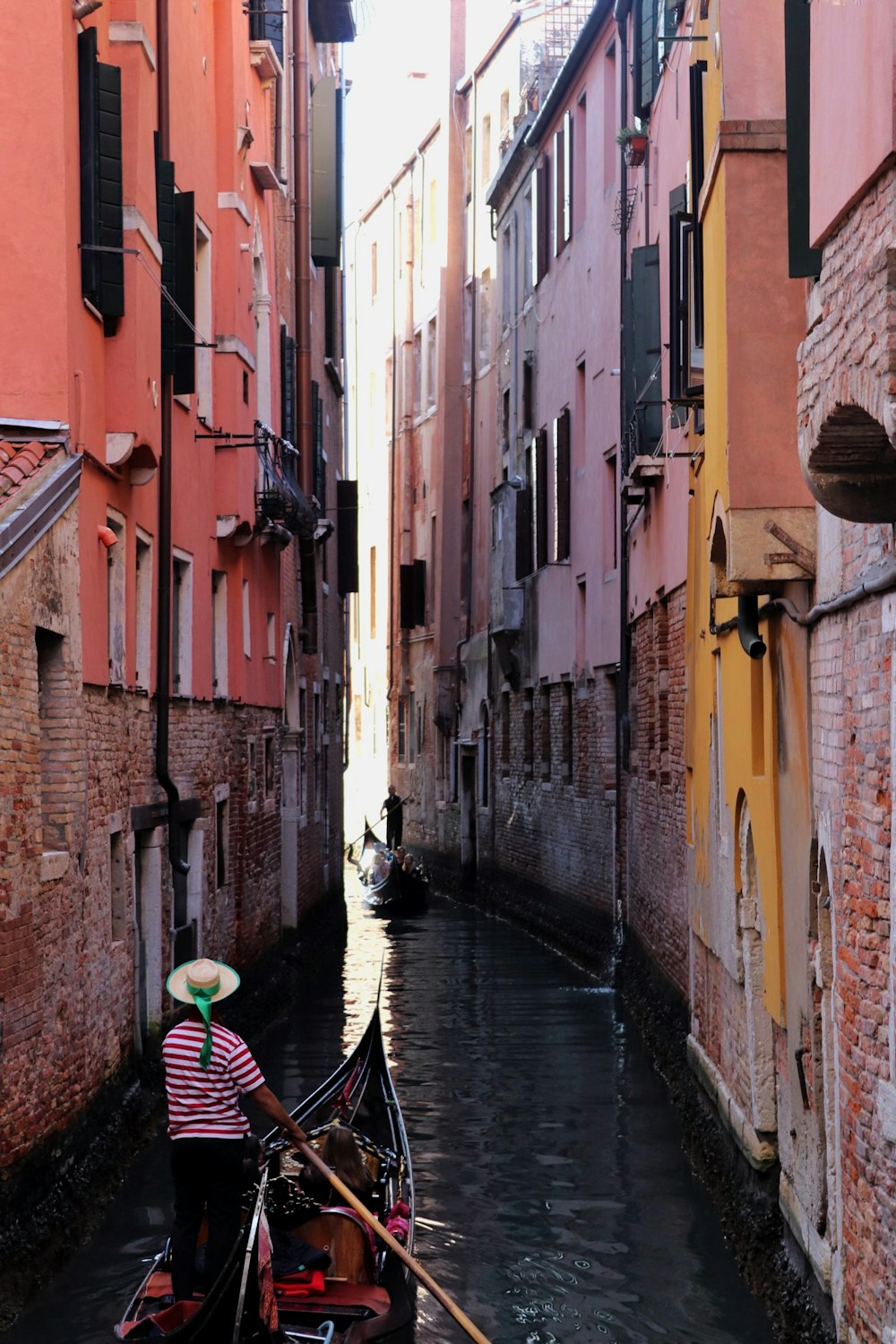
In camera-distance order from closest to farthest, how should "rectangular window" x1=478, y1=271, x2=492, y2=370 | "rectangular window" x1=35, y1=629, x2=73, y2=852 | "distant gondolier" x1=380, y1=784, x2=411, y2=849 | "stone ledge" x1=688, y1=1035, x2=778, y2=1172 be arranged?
"stone ledge" x1=688, y1=1035, x2=778, y2=1172 < "rectangular window" x1=35, y1=629, x2=73, y2=852 < "rectangular window" x1=478, y1=271, x2=492, y2=370 < "distant gondolier" x1=380, y1=784, x2=411, y2=849

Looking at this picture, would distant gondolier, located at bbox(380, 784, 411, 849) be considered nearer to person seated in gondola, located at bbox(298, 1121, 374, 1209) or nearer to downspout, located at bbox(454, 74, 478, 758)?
downspout, located at bbox(454, 74, 478, 758)

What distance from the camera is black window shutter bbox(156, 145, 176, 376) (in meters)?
11.0

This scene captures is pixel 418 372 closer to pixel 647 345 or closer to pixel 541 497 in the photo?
pixel 541 497

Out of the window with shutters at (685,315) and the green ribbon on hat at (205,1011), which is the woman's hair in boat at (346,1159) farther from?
the window with shutters at (685,315)

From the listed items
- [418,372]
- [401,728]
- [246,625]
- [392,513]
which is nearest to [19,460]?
[246,625]

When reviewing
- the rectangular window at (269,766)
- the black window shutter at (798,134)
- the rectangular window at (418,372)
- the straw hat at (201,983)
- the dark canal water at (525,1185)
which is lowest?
the dark canal water at (525,1185)

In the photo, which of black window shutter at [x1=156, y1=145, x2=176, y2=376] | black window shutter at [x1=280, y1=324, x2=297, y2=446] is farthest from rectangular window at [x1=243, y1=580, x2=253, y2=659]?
black window shutter at [x1=156, y1=145, x2=176, y2=376]

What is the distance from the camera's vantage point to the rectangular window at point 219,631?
14.6 meters

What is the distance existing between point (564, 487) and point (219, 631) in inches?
291

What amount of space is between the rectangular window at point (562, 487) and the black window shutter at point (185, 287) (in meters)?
9.44

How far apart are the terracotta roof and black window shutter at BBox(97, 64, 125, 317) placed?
1057 mm

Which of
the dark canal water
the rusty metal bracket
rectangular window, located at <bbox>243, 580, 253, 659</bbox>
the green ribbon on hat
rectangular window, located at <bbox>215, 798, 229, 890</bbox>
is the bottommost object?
the dark canal water

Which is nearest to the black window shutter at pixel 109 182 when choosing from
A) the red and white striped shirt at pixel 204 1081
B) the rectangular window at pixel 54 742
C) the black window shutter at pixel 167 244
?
the black window shutter at pixel 167 244

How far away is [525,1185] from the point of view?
1010 cm
